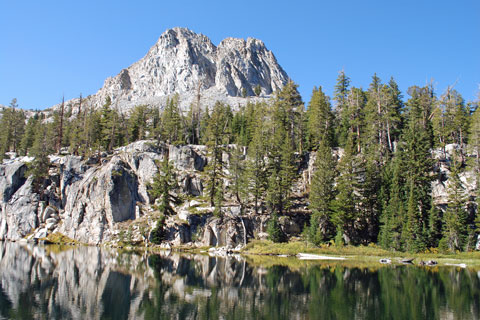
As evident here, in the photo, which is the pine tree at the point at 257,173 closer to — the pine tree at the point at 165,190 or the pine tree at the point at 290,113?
the pine tree at the point at 290,113

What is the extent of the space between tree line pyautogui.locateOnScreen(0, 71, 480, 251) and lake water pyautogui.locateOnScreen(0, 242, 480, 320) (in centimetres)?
1324

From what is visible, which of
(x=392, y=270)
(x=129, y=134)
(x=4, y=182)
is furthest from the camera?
(x=129, y=134)

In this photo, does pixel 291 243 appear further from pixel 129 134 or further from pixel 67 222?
pixel 129 134

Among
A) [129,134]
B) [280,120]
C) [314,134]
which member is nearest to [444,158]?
[314,134]

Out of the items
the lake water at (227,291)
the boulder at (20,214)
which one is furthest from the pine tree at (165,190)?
the boulder at (20,214)

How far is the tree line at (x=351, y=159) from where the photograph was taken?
57.2m

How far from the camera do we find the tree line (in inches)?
2250

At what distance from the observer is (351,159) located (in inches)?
2468

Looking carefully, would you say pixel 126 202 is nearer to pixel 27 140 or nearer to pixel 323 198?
pixel 323 198

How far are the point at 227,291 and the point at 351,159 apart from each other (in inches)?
1602

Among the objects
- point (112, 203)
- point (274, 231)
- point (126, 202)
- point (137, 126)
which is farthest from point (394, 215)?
point (137, 126)

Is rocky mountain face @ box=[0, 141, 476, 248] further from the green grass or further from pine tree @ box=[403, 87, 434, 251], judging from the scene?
pine tree @ box=[403, 87, 434, 251]

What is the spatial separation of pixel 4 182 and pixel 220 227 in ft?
180

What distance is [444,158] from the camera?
231ft
